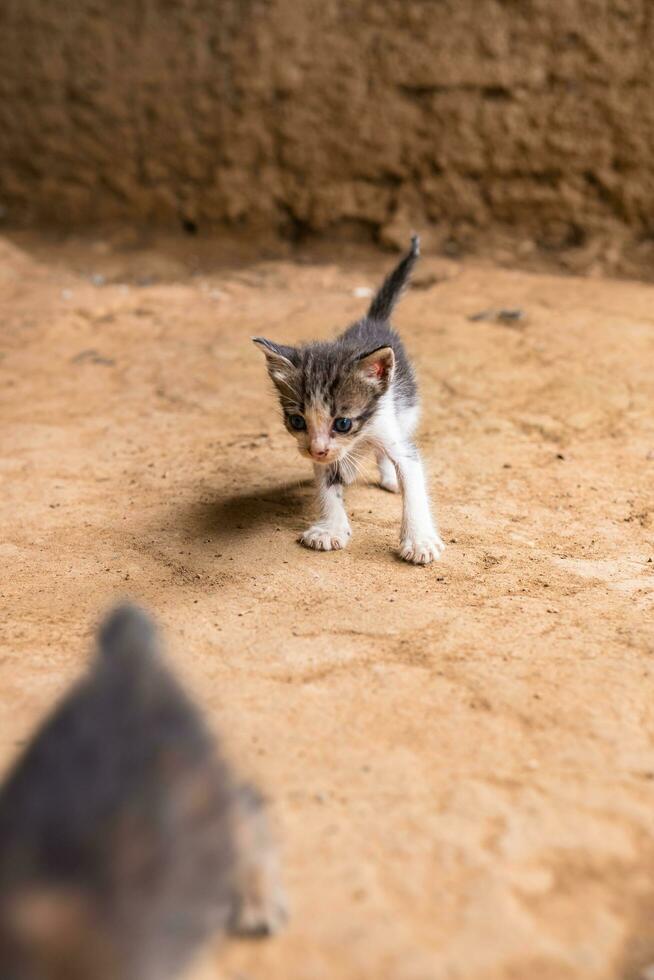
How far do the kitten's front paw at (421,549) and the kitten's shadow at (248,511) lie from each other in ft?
2.16

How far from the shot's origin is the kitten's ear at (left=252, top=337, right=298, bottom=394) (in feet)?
13.1

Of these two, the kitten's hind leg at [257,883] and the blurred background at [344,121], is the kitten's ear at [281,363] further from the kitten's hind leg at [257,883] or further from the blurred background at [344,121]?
the blurred background at [344,121]

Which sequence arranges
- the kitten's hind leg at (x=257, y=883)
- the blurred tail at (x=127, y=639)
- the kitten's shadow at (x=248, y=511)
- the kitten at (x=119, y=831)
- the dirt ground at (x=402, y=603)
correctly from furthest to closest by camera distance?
the kitten's shadow at (x=248, y=511) < the dirt ground at (x=402, y=603) < the kitten's hind leg at (x=257, y=883) < the blurred tail at (x=127, y=639) < the kitten at (x=119, y=831)

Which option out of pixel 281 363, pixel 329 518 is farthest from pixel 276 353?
pixel 329 518

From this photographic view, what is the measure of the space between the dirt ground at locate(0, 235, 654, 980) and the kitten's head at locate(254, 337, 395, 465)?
0.49 m

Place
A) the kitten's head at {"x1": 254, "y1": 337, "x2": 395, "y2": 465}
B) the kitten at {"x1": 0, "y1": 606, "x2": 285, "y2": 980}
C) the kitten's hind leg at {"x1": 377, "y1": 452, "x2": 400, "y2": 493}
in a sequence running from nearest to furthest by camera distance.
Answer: the kitten at {"x1": 0, "y1": 606, "x2": 285, "y2": 980}
the kitten's head at {"x1": 254, "y1": 337, "x2": 395, "y2": 465}
the kitten's hind leg at {"x1": 377, "y1": 452, "x2": 400, "y2": 493}

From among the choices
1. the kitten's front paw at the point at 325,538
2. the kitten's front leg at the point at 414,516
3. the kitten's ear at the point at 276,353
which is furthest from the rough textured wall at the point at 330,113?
the kitten's front paw at the point at 325,538

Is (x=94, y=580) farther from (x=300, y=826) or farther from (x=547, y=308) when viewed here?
(x=547, y=308)

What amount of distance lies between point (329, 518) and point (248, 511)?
1.67 feet

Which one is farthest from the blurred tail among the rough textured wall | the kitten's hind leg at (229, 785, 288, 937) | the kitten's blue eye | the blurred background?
the rough textured wall

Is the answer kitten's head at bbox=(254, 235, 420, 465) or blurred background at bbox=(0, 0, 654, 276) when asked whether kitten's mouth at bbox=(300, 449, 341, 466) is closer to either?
kitten's head at bbox=(254, 235, 420, 465)

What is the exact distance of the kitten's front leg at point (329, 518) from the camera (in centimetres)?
407

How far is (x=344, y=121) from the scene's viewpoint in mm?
8438

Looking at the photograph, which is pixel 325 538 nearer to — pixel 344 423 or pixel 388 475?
pixel 344 423
